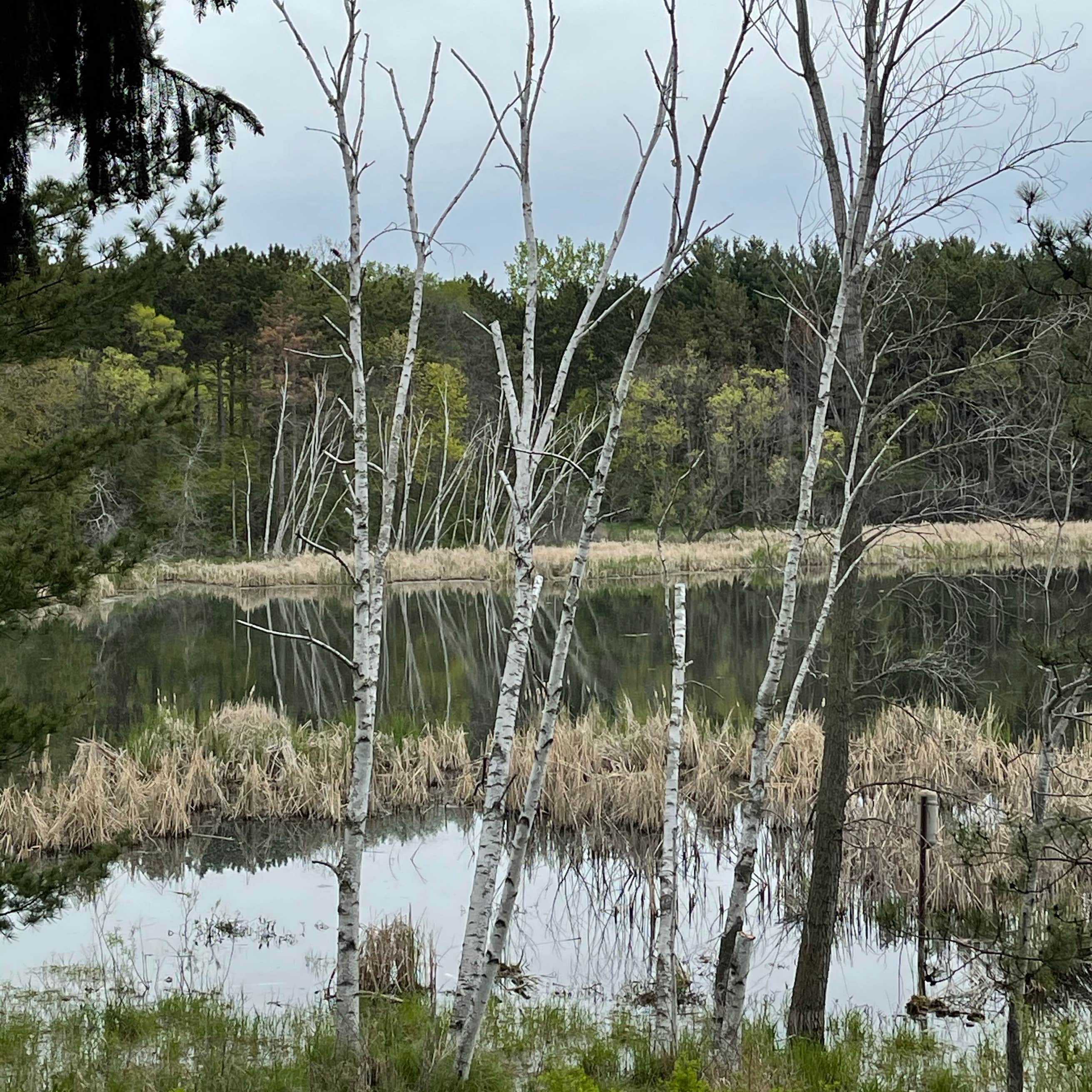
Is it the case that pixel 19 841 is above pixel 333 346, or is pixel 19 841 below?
below

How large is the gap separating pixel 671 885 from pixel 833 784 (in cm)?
125

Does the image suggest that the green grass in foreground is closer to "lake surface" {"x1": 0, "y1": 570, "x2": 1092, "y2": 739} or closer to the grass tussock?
"lake surface" {"x1": 0, "y1": 570, "x2": 1092, "y2": 739}

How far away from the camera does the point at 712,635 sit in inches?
702

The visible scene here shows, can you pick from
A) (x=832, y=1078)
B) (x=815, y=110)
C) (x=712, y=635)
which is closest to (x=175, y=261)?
(x=815, y=110)

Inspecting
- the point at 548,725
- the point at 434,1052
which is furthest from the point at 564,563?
the point at 548,725

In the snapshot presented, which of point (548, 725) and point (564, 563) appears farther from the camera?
point (564, 563)

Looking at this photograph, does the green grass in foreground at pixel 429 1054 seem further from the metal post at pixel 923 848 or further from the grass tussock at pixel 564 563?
the grass tussock at pixel 564 563

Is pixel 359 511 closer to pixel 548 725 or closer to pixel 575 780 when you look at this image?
pixel 548 725

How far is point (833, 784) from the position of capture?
5.01 metres

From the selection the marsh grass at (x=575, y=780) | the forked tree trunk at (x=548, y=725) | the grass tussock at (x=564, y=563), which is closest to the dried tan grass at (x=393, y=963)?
the forked tree trunk at (x=548, y=725)

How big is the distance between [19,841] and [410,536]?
1078 inches

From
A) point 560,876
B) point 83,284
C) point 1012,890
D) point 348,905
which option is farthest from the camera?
point 560,876

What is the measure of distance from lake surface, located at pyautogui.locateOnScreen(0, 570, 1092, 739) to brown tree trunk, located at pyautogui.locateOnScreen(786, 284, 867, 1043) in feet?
2.73

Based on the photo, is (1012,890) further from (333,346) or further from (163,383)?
(333,346)
